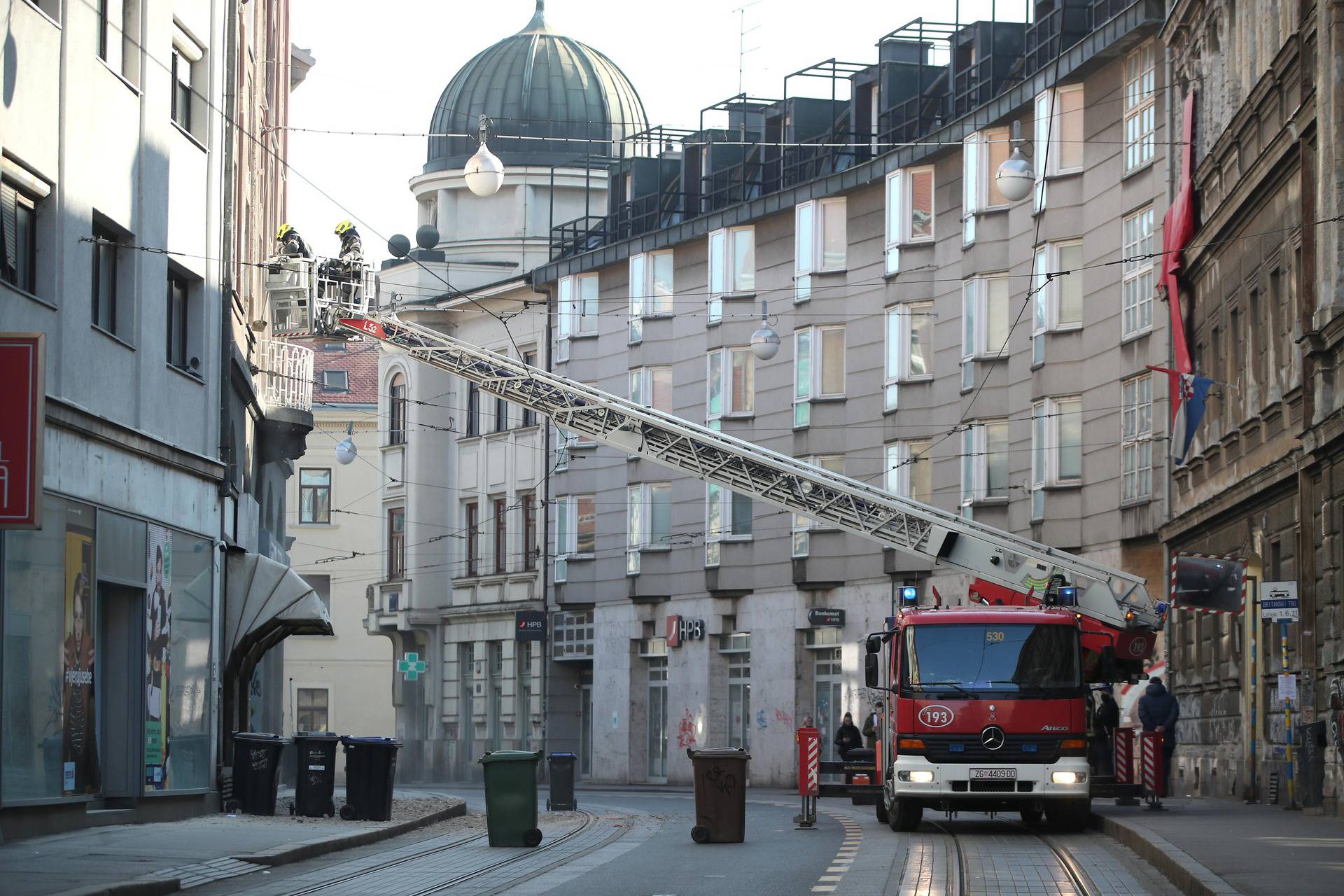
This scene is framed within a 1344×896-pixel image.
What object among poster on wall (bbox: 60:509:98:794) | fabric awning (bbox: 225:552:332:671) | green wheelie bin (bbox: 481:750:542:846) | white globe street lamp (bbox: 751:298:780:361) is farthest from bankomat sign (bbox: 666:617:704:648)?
green wheelie bin (bbox: 481:750:542:846)

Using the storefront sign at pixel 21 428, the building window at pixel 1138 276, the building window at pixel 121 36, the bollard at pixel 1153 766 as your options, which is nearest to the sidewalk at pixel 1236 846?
the bollard at pixel 1153 766

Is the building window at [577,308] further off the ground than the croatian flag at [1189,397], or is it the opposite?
the building window at [577,308]

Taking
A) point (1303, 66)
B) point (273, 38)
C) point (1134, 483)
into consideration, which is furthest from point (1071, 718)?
point (273, 38)

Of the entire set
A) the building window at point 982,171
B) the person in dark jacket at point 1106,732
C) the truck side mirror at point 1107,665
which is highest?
the building window at point 982,171

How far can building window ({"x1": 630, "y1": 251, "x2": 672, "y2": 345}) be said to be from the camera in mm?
58219

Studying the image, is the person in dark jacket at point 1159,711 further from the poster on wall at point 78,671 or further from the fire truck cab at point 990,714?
the poster on wall at point 78,671

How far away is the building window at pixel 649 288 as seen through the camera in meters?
58.2

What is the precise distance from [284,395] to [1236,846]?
71.9 ft

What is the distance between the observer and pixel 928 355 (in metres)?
48.7

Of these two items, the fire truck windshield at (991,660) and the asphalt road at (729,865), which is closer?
the asphalt road at (729,865)

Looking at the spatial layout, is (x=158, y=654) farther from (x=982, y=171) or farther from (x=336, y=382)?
(x=336, y=382)

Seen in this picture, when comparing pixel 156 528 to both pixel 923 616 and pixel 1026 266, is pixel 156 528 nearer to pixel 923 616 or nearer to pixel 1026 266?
pixel 923 616

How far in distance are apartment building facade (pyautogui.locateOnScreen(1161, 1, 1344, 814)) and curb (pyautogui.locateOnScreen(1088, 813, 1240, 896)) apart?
354 centimetres

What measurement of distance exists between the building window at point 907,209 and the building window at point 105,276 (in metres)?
25.5
